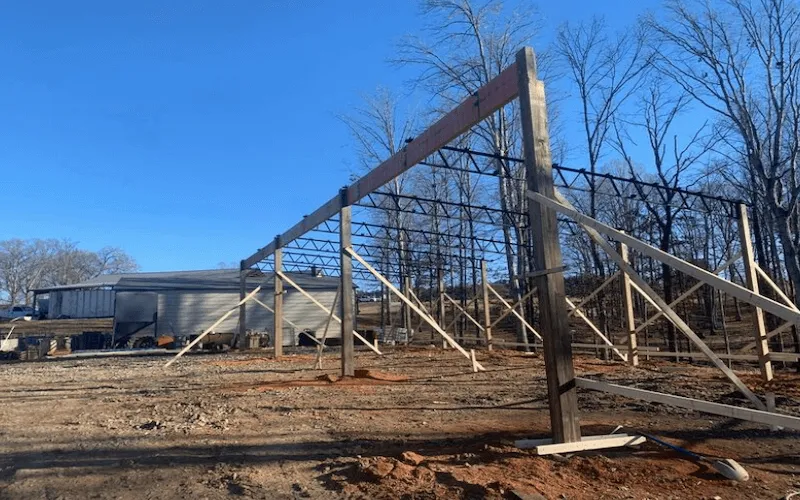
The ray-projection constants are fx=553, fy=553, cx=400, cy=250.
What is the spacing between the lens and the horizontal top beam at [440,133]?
695 cm

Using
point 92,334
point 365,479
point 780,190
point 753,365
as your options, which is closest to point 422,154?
point 365,479

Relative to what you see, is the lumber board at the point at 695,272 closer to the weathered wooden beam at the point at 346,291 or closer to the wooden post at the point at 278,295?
the weathered wooden beam at the point at 346,291

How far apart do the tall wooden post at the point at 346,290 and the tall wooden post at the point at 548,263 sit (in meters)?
6.94

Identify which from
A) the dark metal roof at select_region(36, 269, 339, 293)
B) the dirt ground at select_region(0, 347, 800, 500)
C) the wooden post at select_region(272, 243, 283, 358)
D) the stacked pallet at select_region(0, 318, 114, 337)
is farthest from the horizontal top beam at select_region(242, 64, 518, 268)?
the stacked pallet at select_region(0, 318, 114, 337)

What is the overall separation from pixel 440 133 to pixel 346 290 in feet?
15.9

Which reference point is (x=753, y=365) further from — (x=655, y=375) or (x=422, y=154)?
(x=422, y=154)

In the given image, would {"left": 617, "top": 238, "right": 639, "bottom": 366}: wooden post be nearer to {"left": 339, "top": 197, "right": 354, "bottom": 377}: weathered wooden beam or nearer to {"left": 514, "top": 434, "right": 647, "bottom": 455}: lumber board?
{"left": 339, "top": 197, "right": 354, "bottom": 377}: weathered wooden beam

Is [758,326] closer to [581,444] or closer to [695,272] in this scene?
[581,444]

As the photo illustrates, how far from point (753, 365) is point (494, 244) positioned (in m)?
10.6

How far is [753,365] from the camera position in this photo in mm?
17188

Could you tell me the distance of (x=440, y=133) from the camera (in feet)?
29.3

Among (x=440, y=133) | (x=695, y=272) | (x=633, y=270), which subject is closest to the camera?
(x=695, y=272)

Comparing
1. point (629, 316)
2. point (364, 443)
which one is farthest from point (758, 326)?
point (364, 443)

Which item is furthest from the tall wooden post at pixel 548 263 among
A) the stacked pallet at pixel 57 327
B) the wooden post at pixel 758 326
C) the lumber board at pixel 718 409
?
the stacked pallet at pixel 57 327
